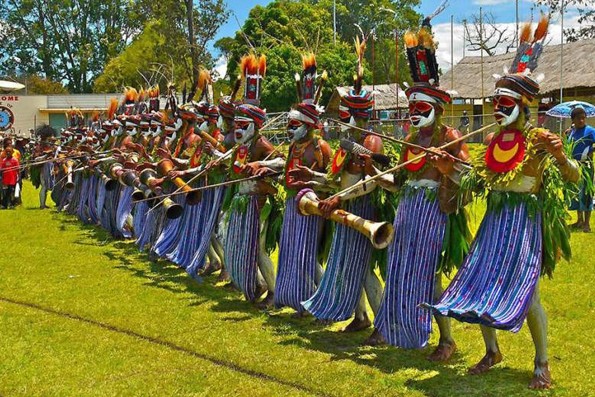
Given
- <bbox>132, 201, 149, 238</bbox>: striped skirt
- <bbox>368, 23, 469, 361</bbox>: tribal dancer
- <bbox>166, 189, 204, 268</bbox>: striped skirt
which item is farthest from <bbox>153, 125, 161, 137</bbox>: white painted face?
<bbox>368, 23, 469, 361</bbox>: tribal dancer

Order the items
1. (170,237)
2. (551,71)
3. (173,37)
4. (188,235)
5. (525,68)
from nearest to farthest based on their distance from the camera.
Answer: (525,68)
(188,235)
(170,237)
(551,71)
(173,37)

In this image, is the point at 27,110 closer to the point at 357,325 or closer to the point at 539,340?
the point at 357,325

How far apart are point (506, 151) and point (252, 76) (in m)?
3.03

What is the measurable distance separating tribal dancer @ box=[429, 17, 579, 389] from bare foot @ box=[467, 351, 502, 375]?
341 mm

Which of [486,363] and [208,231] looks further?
[208,231]

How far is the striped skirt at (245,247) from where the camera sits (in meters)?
6.61

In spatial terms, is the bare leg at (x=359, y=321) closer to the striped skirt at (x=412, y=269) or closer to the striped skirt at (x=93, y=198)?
the striped skirt at (x=412, y=269)

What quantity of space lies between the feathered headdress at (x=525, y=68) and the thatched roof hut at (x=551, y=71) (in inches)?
809

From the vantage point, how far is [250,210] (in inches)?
261

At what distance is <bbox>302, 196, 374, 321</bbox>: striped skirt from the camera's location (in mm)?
5555

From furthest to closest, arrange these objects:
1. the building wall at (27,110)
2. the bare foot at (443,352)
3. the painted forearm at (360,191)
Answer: the building wall at (27,110) → the painted forearm at (360,191) → the bare foot at (443,352)

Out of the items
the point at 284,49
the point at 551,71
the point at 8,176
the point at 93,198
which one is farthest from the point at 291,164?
the point at 551,71

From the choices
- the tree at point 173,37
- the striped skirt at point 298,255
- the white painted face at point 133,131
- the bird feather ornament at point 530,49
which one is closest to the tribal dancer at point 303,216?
the striped skirt at point 298,255

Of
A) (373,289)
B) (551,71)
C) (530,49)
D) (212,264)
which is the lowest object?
(212,264)
